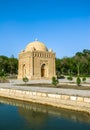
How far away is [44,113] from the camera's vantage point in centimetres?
1247

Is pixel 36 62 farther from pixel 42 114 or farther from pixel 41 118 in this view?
pixel 41 118

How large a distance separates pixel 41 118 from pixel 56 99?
2.35 m

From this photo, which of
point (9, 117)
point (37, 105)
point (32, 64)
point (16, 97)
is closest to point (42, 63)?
point (32, 64)

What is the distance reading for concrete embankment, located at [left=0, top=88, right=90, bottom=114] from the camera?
11829mm

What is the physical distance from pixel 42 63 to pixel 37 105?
74.2 ft

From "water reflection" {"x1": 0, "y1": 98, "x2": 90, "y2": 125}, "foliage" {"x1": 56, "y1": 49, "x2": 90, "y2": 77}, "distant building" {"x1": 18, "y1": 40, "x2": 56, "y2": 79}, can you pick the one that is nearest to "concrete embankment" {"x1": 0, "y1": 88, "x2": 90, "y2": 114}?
"water reflection" {"x1": 0, "y1": 98, "x2": 90, "y2": 125}

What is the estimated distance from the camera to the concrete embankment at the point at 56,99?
38.8 feet

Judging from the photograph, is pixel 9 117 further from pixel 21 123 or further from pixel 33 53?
pixel 33 53

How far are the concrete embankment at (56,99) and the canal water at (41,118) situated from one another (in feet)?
1.15

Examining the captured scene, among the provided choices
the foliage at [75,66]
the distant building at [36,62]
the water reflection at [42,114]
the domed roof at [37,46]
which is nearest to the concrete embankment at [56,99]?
the water reflection at [42,114]

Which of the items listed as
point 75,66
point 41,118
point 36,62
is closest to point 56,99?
point 41,118

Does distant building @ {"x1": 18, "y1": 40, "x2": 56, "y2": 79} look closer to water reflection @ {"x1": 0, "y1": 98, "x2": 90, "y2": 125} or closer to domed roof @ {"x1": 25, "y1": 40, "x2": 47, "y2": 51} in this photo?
domed roof @ {"x1": 25, "y1": 40, "x2": 47, "y2": 51}

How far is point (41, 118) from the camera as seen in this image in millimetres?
11414

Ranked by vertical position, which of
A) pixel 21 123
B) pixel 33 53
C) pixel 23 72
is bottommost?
pixel 21 123
